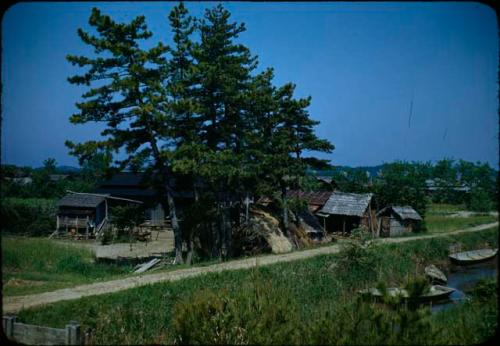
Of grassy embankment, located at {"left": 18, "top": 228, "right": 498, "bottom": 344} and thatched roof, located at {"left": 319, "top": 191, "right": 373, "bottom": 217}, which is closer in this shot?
grassy embankment, located at {"left": 18, "top": 228, "right": 498, "bottom": 344}

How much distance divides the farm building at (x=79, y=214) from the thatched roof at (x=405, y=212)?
15.7m

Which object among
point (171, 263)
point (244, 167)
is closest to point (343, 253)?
point (244, 167)

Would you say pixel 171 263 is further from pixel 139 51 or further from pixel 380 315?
pixel 380 315

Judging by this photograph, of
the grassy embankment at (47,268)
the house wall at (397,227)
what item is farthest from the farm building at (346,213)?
the grassy embankment at (47,268)

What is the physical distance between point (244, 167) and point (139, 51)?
581 centimetres

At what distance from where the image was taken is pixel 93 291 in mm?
11312

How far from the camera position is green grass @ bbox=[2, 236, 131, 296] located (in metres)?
12.2

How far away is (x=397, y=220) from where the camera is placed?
27.0 m

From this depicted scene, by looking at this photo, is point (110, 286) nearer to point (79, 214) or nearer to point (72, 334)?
point (72, 334)

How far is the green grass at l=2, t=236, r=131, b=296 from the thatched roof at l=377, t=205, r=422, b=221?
16.8 meters

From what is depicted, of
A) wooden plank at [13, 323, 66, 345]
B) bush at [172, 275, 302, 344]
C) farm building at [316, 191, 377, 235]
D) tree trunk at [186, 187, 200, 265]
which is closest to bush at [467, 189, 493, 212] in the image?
bush at [172, 275, 302, 344]

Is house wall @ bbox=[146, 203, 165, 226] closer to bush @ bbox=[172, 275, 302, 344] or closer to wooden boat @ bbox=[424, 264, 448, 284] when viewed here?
wooden boat @ bbox=[424, 264, 448, 284]

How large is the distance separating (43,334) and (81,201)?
2145cm

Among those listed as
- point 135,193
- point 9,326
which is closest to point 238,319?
point 9,326
